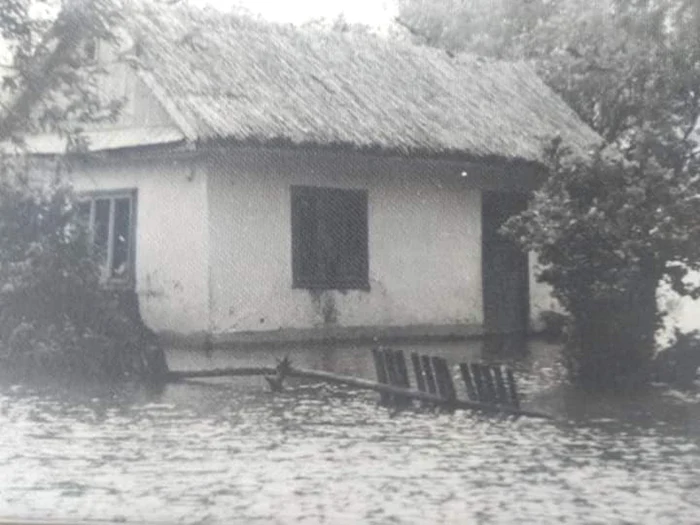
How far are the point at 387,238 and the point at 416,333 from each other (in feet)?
4.88

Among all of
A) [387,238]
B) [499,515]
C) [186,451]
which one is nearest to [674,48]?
[387,238]

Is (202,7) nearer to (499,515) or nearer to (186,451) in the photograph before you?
(186,451)

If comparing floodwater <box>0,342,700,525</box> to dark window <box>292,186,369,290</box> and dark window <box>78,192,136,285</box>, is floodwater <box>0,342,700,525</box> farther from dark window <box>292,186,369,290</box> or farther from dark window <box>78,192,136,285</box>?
dark window <box>292,186,369,290</box>

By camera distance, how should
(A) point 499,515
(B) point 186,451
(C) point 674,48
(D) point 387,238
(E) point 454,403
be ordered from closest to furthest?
(A) point 499,515
(B) point 186,451
(E) point 454,403
(C) point 674,48
(D) point 387,238

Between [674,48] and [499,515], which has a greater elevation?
[674,48]

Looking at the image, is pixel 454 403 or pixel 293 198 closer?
pixel 454 403

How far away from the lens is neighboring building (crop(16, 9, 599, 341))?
18.6 meters

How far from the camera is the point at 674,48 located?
17.1m

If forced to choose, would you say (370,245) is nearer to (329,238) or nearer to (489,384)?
(329,238)

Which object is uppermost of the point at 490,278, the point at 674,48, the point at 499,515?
the point at 674,48

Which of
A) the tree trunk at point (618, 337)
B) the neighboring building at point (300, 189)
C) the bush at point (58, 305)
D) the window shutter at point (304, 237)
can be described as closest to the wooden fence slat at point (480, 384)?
the tree trunk at point (618, 337)

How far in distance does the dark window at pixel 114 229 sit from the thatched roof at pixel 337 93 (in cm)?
213

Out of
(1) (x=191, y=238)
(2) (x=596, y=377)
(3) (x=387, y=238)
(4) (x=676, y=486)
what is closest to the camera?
(4) (x=676, y=486)

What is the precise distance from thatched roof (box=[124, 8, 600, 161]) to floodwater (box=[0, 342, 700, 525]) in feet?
18.7
